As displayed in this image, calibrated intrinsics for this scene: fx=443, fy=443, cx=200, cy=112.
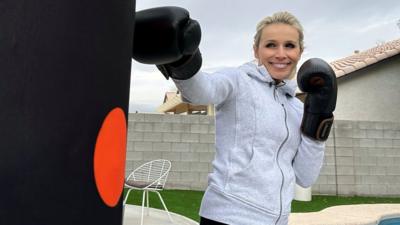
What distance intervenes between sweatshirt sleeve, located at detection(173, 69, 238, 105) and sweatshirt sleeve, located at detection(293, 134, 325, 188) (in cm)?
34

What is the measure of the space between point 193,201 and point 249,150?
441 centimetres

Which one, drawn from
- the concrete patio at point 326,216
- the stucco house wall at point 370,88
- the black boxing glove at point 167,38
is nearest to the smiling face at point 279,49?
the black boxing glove at point 167,38

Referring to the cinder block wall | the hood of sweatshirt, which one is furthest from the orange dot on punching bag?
the cinder block wall

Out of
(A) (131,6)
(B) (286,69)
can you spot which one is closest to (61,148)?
(A) (131,6)

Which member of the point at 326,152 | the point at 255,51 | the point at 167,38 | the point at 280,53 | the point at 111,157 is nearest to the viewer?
the point at 111,157

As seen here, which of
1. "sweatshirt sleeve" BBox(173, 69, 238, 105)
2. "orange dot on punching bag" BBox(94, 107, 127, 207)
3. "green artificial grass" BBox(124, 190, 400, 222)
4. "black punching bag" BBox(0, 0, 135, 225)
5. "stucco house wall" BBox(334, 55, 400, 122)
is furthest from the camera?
"stucco house wall" BBox(334, 55, 400, 122)

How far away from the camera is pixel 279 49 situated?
1420 mm

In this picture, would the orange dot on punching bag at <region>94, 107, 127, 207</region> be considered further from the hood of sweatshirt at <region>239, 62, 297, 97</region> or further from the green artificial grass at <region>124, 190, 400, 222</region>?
the green artificial grass at <region>124, 190, 400, 222</region>

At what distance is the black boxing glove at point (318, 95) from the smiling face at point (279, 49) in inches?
3.2

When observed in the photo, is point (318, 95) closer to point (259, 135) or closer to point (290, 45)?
point (290, 45)

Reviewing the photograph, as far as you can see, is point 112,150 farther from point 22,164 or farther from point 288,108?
point 288,108

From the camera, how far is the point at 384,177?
7.20 m

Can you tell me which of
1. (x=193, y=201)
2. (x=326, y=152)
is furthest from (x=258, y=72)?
(x=326, y=152)

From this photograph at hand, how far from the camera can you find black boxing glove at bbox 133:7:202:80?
0.98 meters
